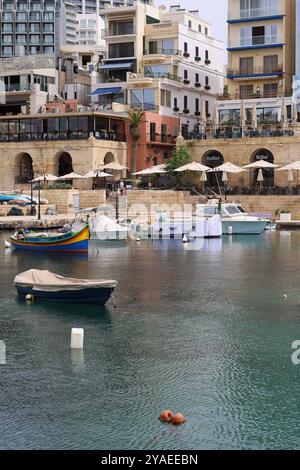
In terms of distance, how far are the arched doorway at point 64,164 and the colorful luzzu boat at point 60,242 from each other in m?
24.9

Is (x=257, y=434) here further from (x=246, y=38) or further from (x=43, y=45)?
(x=43, y=45)

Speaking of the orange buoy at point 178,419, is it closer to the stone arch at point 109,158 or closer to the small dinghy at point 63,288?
the small dinghy at point 63,288

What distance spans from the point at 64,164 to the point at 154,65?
12658 millimetres

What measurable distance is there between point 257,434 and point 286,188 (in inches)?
1720

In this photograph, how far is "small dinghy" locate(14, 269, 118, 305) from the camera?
2662 centimetres

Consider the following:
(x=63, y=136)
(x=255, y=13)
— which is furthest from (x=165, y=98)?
(x=255, y=13)

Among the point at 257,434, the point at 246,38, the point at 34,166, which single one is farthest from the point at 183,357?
the point at 246,38

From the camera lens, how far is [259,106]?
6594 centimetres

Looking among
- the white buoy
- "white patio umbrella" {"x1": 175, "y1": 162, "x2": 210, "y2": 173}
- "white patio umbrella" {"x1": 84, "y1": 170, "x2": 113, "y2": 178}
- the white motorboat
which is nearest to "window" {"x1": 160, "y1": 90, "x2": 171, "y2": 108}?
"white patio umbrella" {"x1": 84, "y1": 170, "x2": 113, "y2": 178}

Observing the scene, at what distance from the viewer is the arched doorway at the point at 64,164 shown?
67625 mm

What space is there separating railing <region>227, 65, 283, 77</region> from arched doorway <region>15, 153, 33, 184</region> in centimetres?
1969

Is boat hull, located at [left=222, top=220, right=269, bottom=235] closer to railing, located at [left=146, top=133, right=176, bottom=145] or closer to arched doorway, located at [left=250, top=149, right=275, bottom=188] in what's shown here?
arched doorway, located at [left=250, top=149, right=275, bottom=188]

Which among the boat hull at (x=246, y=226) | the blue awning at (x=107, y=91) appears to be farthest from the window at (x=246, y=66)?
the boat hull at (x=246, y=226)
